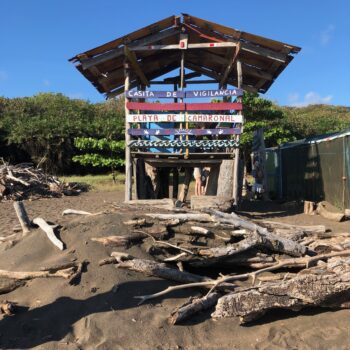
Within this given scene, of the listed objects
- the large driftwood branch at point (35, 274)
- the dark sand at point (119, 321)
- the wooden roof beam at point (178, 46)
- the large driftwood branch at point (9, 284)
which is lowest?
the dark sand at point (119, 321)

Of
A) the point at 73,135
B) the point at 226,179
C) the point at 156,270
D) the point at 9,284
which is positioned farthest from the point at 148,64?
the point at 73,135

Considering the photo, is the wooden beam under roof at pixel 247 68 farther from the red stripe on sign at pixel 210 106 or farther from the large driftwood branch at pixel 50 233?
the large driftwood branch at pixel 50 233

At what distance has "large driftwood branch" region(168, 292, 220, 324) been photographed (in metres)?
4.24

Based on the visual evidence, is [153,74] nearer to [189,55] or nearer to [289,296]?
[189,55]

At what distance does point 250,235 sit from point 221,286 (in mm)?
961

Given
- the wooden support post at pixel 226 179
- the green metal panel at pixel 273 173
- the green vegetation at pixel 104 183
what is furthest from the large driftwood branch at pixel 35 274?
the green vegetation at pixel 104 183

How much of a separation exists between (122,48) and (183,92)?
1.73 metres

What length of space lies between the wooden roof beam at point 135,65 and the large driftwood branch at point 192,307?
7.10 m

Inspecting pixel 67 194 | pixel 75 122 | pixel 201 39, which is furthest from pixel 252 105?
pixel 201 39

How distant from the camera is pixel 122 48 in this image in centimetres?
1045

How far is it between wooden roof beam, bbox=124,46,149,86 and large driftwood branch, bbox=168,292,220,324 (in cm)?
710

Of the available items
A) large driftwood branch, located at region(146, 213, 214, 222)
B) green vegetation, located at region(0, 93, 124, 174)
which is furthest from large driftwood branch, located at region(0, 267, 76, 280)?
green vegetation, located at region(0, 93, 124, 174)

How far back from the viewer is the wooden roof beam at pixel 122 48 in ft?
33.9

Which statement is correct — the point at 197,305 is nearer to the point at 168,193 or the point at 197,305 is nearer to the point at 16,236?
the point at 16,236
